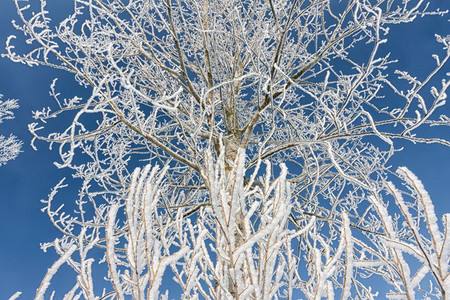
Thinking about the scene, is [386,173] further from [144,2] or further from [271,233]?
[271,233]

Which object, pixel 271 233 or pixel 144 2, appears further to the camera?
pixel 144 2

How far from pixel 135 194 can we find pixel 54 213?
2994 mm

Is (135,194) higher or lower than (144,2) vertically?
lower

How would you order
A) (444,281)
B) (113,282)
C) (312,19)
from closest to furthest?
(444,281) < (113,282) < (312,19)

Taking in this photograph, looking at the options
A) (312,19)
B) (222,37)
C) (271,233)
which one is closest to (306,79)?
(312,19)

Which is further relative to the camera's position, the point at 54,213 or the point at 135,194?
the point at 54,213

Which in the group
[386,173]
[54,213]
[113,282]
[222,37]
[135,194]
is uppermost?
[222,37]

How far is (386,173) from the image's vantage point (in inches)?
197

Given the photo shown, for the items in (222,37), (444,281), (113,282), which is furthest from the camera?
(222,37)

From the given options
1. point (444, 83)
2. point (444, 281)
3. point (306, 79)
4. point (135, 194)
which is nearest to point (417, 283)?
point (444, 281)

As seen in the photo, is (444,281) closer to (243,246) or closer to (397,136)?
(243,246)

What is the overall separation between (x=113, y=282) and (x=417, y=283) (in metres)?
1.03

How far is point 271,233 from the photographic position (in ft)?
5.37

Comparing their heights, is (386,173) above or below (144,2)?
below
